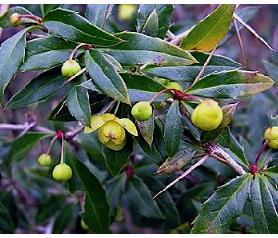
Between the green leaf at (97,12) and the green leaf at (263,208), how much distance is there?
0.39 metres

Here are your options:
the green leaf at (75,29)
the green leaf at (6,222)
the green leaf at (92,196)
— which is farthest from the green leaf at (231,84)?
the green leaf at (6,222)

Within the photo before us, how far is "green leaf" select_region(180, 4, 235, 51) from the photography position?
39.1 inches

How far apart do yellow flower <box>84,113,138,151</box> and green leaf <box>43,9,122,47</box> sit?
11 centimetres

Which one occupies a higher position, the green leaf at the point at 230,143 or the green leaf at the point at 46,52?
A: the green leaf at the point at 46,52

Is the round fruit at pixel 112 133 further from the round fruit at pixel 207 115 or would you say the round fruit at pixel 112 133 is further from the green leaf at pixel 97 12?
the green leaf at pixel 97 12

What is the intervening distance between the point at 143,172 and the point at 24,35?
584 mm

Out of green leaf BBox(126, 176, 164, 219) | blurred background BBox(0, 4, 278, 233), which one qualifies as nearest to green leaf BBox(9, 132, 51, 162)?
blurred background BBox(0, 4, 278, 233)

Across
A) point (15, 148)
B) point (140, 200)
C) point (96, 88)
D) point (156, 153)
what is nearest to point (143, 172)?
point (140, 200)

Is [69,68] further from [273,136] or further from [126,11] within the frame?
[126,11]

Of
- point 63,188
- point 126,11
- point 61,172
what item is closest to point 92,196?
point 61,172

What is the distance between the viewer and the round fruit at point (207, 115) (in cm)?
86

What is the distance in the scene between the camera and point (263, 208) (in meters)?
0.97

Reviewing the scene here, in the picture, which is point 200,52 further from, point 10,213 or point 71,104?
point 10,213

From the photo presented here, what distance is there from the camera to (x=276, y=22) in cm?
221
